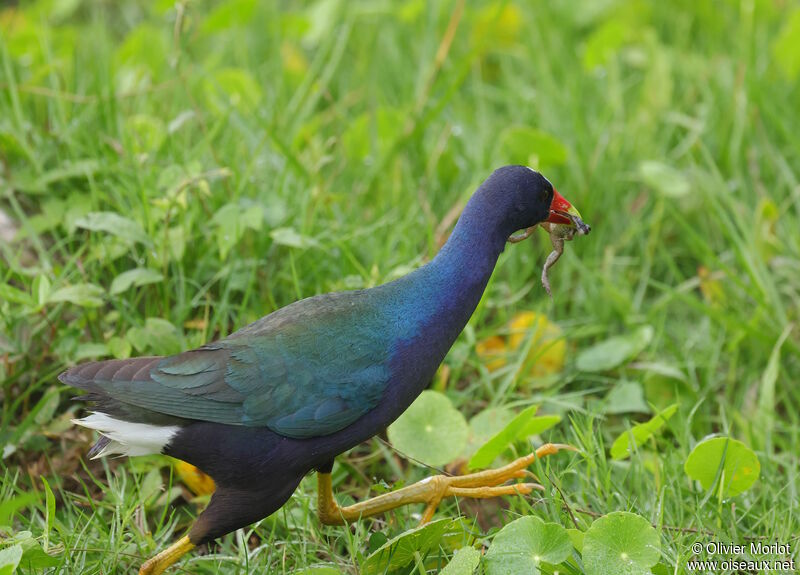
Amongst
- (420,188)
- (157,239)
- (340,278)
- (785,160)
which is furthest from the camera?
(785,160)

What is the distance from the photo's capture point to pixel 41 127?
3.27 metres

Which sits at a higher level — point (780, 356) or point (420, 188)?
point (420, 188)

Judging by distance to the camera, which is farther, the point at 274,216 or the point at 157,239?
the point at 274,216

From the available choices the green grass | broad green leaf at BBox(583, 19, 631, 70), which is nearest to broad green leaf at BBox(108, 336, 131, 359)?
the green grass

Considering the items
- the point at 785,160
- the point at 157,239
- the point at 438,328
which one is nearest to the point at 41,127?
the point at 157,239

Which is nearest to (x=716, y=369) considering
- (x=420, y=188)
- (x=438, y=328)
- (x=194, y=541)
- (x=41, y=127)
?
(x=420, y=188)

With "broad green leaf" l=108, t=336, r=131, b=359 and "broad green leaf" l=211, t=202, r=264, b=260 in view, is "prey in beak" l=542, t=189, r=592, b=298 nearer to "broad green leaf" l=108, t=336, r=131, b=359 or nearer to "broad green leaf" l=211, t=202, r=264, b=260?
"broad green leaf" l=211, t=202, r=264, b=260

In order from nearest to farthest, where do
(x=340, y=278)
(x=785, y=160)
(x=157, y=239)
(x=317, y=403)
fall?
(x=317, y=403) → (x=157, y=239) → (x=340, y=278) → (x=785, y=160)

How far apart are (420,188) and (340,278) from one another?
0.56 meters

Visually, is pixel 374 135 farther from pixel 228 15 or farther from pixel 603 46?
pixel 603 46

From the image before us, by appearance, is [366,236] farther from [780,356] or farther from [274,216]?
[780,356]

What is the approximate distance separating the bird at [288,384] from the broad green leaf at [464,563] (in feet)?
1.02

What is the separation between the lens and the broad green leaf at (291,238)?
8.76 feet

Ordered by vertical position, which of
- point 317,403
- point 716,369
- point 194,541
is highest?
point 317,403
